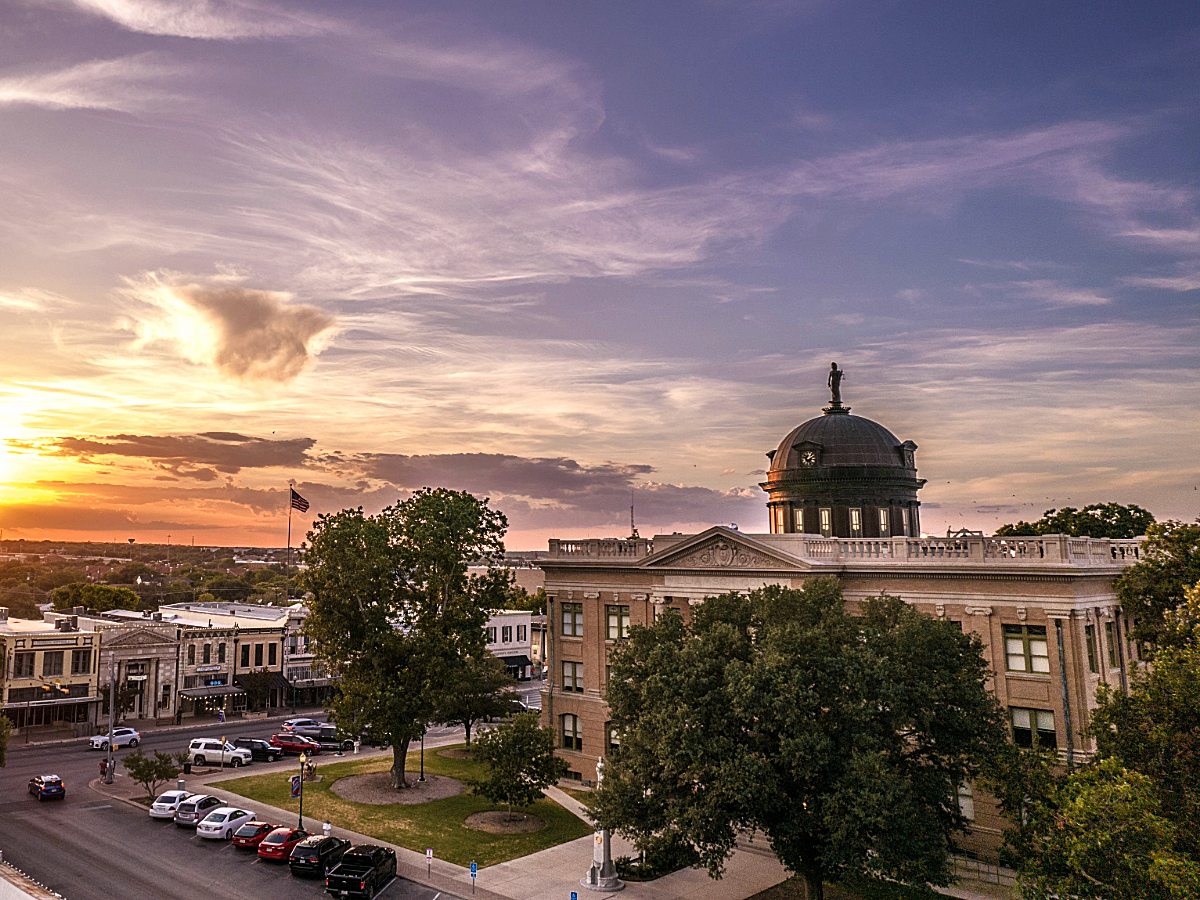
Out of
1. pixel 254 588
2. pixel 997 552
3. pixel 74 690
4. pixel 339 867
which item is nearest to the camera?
pixel 339 867

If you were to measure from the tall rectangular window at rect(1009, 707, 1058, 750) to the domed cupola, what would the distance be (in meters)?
16.4

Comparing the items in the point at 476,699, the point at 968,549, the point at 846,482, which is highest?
the point at 846,482

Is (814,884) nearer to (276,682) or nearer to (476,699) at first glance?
(476,699)

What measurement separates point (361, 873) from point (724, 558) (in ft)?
77.1

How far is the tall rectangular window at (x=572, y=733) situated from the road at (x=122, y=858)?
1923 centimetres

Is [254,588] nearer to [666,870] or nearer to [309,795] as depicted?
[309,795]

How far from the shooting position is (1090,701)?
119ft

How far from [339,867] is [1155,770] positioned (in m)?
28.4

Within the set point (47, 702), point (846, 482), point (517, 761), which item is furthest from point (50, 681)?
point (846, 482)

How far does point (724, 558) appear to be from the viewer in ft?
152

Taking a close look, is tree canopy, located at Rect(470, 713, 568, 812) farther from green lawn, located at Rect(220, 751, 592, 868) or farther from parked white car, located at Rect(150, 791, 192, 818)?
parked white car, located at Rect(150, 791, 192, 818)

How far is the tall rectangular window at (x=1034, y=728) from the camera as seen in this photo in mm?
36281

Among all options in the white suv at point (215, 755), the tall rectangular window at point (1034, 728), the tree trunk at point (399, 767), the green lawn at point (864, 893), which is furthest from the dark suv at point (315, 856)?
the tall rectangular window at point (1034, 728)

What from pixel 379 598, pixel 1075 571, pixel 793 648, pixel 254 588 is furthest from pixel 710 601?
pixel 254 588
